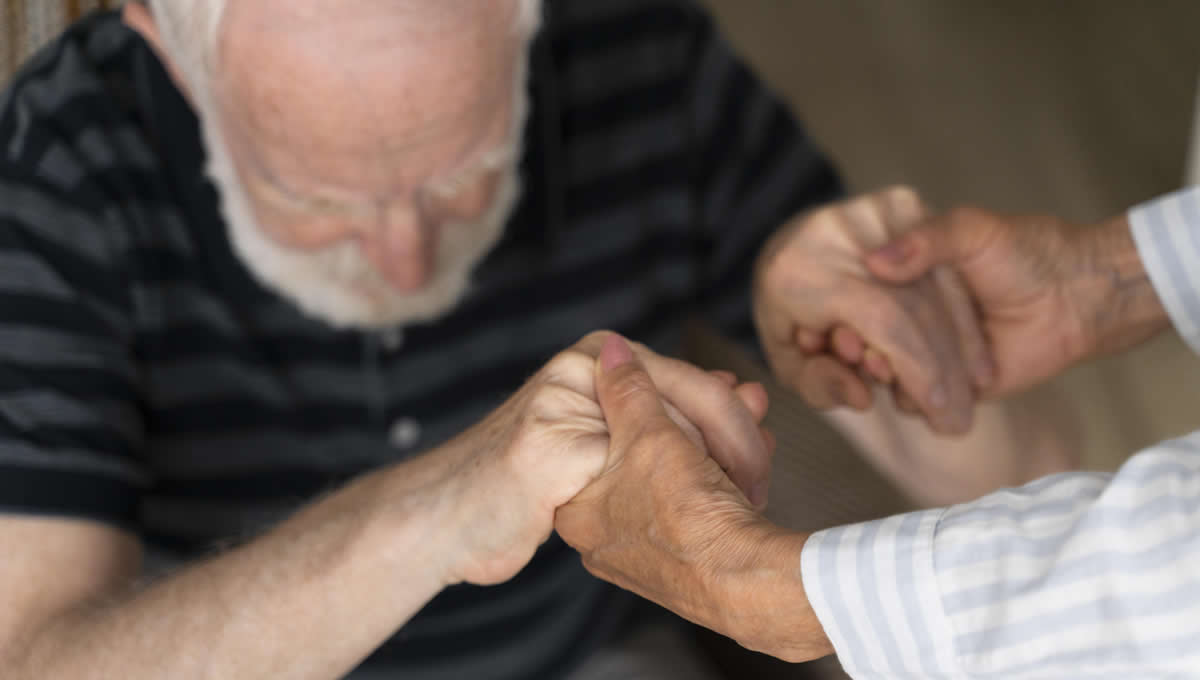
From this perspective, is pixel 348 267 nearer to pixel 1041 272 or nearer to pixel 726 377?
pixel 726 377

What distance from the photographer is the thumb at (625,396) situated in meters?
0.66

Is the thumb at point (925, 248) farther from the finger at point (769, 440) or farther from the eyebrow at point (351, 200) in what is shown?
the eyebrow at point (351, 200)

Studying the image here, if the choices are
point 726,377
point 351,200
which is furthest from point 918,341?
point 351,200

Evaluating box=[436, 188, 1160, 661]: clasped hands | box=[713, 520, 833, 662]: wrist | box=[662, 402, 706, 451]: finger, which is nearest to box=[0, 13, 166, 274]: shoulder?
box=[436, 188, 1160, 661]: clasped hands

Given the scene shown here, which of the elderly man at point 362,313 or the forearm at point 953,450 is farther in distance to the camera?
the forearm at point 953,450

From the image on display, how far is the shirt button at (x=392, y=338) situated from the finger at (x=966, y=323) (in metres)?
0.54

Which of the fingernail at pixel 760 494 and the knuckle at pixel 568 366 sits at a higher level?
the knuckle at pixel 568 366

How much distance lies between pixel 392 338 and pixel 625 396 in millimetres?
504

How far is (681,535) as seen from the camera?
1.99 ft

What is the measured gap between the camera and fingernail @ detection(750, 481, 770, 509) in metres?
0.69

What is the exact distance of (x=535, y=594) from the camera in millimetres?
1175

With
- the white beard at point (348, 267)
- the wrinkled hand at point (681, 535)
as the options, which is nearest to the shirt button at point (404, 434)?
the white beard at point (348, 267)

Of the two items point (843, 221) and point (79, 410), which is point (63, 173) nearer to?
point (79, 410)

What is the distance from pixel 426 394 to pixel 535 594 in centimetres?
25
